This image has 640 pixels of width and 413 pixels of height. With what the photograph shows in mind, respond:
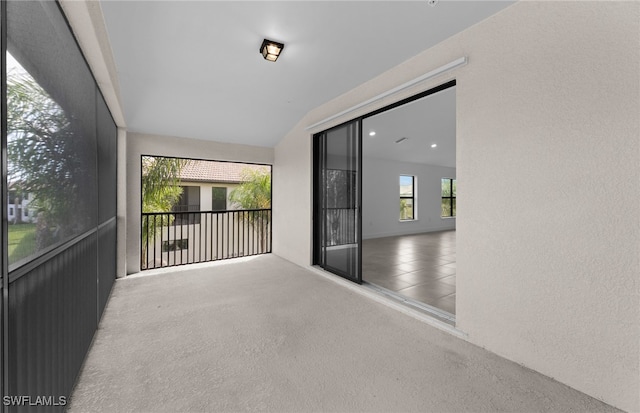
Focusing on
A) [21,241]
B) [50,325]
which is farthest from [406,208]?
[21,241]

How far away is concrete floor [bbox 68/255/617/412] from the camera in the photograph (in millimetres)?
1477

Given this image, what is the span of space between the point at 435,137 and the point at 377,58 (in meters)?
4.38

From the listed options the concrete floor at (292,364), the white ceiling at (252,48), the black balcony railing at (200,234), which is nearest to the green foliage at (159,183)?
the black balcony railing at (200,234)

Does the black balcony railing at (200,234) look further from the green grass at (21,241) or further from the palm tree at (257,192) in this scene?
the green grass at (21,241)

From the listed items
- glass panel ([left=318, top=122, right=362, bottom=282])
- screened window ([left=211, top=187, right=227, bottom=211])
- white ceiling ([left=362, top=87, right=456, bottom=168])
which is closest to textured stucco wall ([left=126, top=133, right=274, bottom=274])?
glass panel ([left=318, top=122, right=362, bottom=282])

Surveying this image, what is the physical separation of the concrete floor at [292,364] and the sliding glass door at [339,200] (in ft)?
2.99

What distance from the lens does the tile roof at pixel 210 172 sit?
8352 millimetres

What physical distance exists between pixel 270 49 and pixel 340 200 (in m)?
2.06

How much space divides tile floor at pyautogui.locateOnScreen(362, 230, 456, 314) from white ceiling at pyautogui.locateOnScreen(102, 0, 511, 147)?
100 inches

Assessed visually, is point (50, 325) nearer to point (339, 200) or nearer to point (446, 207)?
point (339, 200)

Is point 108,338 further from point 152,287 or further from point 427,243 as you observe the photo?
point 427,243

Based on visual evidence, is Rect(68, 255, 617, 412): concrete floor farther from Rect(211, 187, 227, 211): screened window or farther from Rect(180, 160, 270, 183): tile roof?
Rect(211, 187, 227, 211): screened window

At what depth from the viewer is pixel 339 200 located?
384 cm

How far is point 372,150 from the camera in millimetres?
7082
